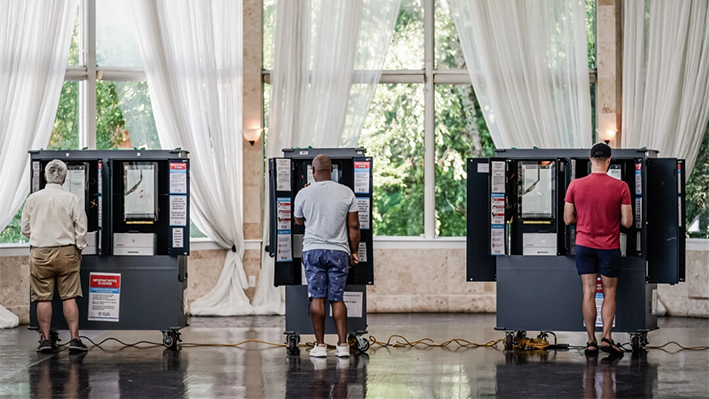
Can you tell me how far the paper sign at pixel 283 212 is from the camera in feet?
24.7

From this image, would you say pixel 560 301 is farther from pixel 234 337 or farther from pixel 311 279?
pixel 234 337

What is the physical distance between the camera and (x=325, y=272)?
711cm

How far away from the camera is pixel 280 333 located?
8758mm

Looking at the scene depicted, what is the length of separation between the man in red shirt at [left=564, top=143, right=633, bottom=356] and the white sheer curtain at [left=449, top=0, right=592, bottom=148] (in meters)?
3.41

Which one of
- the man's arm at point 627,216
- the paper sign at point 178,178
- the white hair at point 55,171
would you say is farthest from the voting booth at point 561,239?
the white hair at point 55,171

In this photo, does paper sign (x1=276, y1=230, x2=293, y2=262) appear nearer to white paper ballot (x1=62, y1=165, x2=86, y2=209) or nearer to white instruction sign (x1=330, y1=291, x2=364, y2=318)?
white instruction sign (x1=330, y1=291, x2=364, y2=318)

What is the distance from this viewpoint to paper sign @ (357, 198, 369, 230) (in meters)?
7.47

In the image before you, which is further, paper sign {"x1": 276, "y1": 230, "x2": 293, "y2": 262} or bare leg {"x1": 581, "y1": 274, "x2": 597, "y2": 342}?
paper sign {"x1": 276, "y1": 230, "x2": 293, "y2": 262}

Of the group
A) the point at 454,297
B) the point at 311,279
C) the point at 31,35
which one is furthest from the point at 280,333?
the point at 31,35

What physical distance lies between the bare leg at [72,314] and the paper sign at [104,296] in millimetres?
271

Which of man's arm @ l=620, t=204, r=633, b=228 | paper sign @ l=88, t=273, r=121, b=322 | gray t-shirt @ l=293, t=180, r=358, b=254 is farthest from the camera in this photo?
paper sign @ l=88, t=273, r=121, b=322

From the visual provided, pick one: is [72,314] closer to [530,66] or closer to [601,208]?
[601,208]

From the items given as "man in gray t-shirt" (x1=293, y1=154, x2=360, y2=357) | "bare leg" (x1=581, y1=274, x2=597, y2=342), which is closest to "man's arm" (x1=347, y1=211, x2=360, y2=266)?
"man in gray t-shirt" (x1=293, y1=154, x2=360, y2=357)

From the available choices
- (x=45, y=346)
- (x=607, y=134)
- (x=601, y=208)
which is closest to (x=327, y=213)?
(x=601, y=208)
